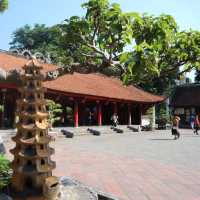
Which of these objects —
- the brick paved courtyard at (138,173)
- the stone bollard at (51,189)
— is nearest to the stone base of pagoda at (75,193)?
the stone bollard at (51,189)

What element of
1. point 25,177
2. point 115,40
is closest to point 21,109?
point 25,177

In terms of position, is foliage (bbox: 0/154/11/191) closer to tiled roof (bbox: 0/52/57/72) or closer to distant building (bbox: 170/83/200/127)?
tiled roof (bbox: 0/52/57/72)

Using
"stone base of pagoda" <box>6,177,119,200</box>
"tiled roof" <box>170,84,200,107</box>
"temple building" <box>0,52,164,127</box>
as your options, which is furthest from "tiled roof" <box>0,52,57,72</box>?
"tiled roof" <box>170,84,200,107</box>

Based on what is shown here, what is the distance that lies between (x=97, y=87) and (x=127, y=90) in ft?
15.5

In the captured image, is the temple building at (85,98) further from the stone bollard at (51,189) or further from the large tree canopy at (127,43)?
the stone bollard at (51,189)

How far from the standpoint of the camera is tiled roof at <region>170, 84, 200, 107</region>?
134 ft

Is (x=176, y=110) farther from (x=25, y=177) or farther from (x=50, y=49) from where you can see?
(x=25, y=177)

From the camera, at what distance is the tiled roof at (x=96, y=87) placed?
76.8ft

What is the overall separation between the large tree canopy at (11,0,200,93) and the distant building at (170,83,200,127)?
111 feet

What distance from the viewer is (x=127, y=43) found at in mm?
6648

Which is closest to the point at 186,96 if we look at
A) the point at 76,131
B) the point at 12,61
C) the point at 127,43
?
the point at 76,131

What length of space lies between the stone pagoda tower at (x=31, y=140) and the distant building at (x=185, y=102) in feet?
116

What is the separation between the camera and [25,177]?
220 inches

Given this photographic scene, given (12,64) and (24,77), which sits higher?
(12,64)
